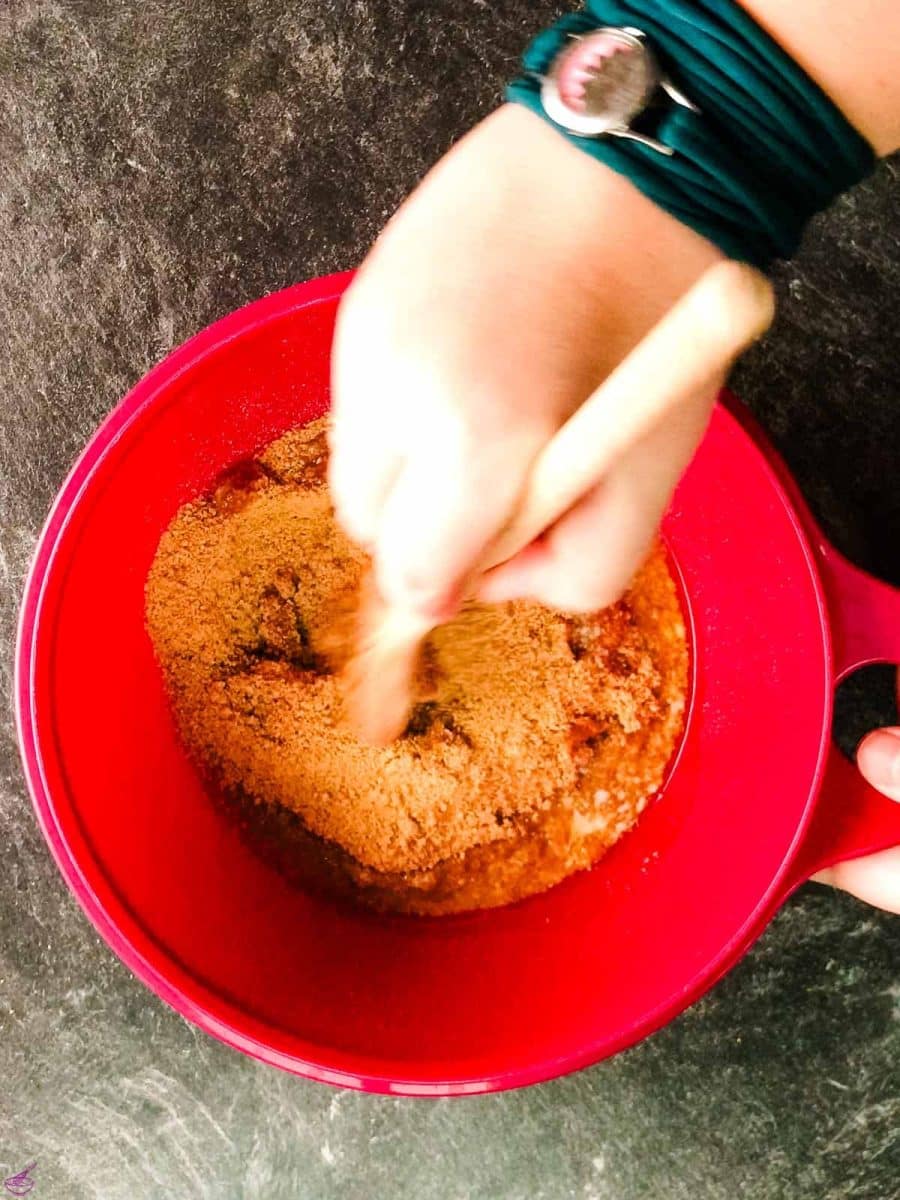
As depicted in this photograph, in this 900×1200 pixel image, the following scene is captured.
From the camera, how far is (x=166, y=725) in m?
0.61

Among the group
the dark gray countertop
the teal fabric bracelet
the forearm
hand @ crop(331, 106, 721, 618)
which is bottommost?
the dark gray countertop

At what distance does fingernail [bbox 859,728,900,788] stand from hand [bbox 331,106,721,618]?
19 centimetres

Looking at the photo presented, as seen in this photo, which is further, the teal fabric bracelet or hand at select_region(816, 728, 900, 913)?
hand at select_region(816, 728, 900, 913)

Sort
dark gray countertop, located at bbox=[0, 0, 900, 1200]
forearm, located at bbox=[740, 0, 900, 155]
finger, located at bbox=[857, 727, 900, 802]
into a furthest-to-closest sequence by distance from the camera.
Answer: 1. dark gray countertop, located at bbox=[0, 0, 900, 1200]
2. finger, located at bbox=[857, 727, 900, 802]
3. forearm, located at bbox=[740, 0, 900, 155]

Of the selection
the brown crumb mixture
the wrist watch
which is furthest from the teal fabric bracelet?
the brown crumb mixture

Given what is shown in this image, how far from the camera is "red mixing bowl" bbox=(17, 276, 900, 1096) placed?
19.9 inches

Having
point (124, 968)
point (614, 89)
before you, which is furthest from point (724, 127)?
point (124, 968)

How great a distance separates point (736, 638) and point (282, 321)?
297 millimetres

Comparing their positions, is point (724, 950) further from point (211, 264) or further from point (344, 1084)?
point (211, 264)

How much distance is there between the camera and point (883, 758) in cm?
51

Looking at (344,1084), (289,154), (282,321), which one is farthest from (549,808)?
(289,154)

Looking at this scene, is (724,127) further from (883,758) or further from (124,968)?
(124,968)

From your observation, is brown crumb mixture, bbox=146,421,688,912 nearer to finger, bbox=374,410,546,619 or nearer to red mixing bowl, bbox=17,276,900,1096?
red mixing bowl, bbox=17,276,900,1096

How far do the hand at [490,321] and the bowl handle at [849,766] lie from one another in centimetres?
12
